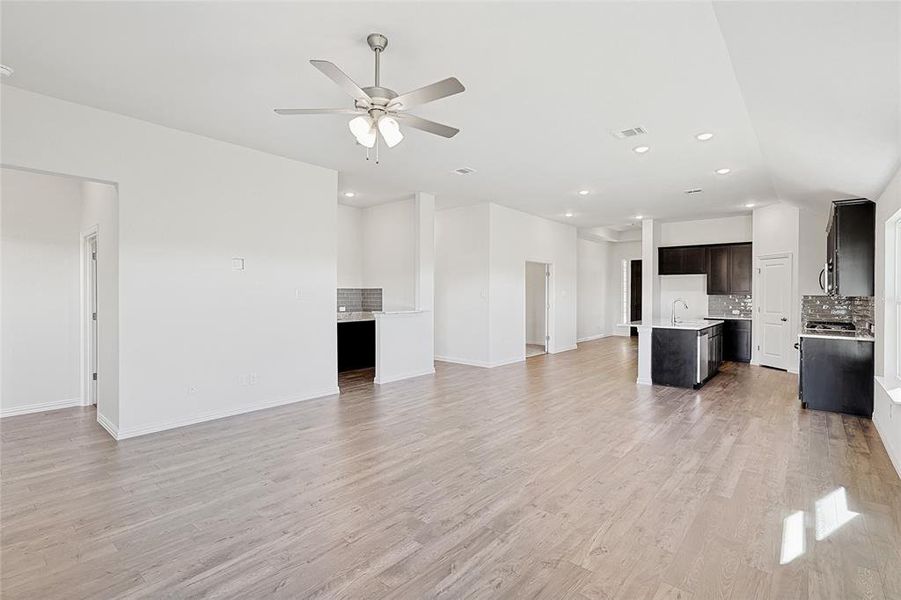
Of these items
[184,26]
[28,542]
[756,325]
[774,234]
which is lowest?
[28,542]

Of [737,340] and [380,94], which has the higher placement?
[380,94]

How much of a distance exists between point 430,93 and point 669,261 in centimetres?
863

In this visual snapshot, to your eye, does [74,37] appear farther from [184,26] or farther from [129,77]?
[184,26]

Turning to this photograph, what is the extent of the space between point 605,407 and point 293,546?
3.86 m

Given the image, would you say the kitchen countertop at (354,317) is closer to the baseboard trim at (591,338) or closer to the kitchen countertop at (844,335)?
the baseboard trim at (591,338)

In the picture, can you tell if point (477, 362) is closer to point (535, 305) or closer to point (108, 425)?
point (535, 305)

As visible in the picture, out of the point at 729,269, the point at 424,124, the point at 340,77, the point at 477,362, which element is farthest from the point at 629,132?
the point at 729,269

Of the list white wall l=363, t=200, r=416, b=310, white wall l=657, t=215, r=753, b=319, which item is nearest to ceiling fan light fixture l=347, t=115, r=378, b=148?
white wall l=363, t=200, r=416, b=310

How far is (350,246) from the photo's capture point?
336 inches

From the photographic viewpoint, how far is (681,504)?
9.29ft

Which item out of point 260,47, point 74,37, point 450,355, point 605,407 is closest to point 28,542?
point 74,37

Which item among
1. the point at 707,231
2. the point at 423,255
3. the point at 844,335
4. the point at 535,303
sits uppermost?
the point at 707,231

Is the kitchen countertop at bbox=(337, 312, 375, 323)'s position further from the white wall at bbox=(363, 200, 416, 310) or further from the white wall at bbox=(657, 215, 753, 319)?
the white wall at bbox=(657, 215, 753, 319)

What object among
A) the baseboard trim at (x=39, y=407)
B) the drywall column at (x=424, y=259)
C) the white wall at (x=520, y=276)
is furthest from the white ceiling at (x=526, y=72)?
the baseboard trim at (x=39, y=407)
